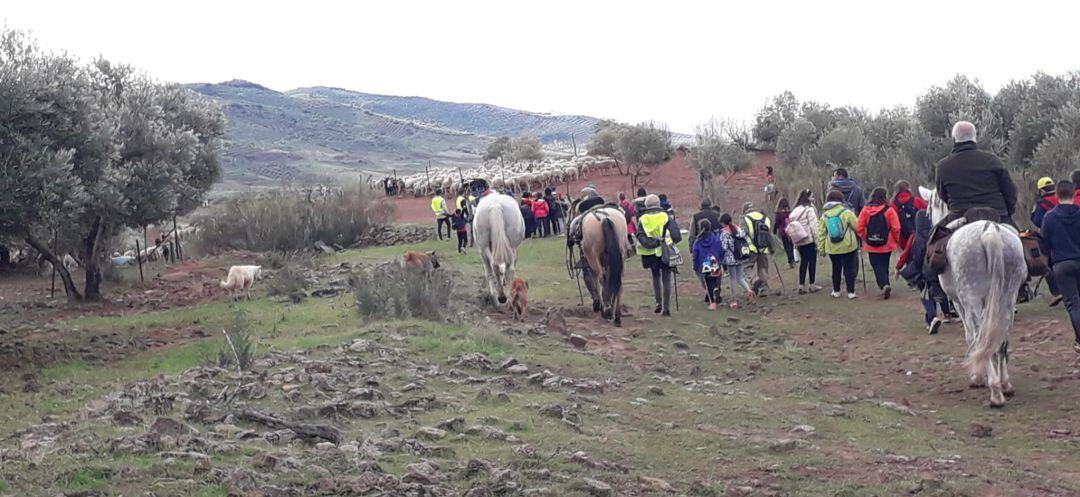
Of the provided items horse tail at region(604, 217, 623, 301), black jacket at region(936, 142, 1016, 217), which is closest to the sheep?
horse tail at region(604, 217, 623, 301)

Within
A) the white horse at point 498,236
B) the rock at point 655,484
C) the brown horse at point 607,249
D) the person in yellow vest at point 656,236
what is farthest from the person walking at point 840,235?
the rock at point 655,484

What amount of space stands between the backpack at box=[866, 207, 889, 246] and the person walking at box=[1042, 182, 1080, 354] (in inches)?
235

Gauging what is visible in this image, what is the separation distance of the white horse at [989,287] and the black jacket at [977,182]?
2.06 ft

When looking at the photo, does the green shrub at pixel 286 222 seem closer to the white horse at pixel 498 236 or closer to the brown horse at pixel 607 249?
the white horse at pixel 498 236

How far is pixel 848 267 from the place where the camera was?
18891mm

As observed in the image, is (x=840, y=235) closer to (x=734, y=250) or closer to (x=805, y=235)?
(x=805, y=235)

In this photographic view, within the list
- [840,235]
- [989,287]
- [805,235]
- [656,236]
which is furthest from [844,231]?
[989,287]

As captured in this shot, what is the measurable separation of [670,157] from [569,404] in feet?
170

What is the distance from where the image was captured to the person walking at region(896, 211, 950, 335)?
12.5 metres

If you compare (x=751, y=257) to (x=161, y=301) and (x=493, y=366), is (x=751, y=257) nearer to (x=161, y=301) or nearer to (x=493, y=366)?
(x=493, y=366)

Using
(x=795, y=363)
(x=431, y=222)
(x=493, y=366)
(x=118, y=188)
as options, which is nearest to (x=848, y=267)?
(x=795, y=363)

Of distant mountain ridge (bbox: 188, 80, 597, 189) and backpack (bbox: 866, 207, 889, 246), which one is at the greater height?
distant mountain ridge (bbox: 188, 80, 597, 189)

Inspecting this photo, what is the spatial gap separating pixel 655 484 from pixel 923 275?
6647 millimetres

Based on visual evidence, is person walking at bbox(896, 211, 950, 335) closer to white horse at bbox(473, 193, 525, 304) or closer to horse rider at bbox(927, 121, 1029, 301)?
horse rider at bbox(927, 121, 1029, 301)
